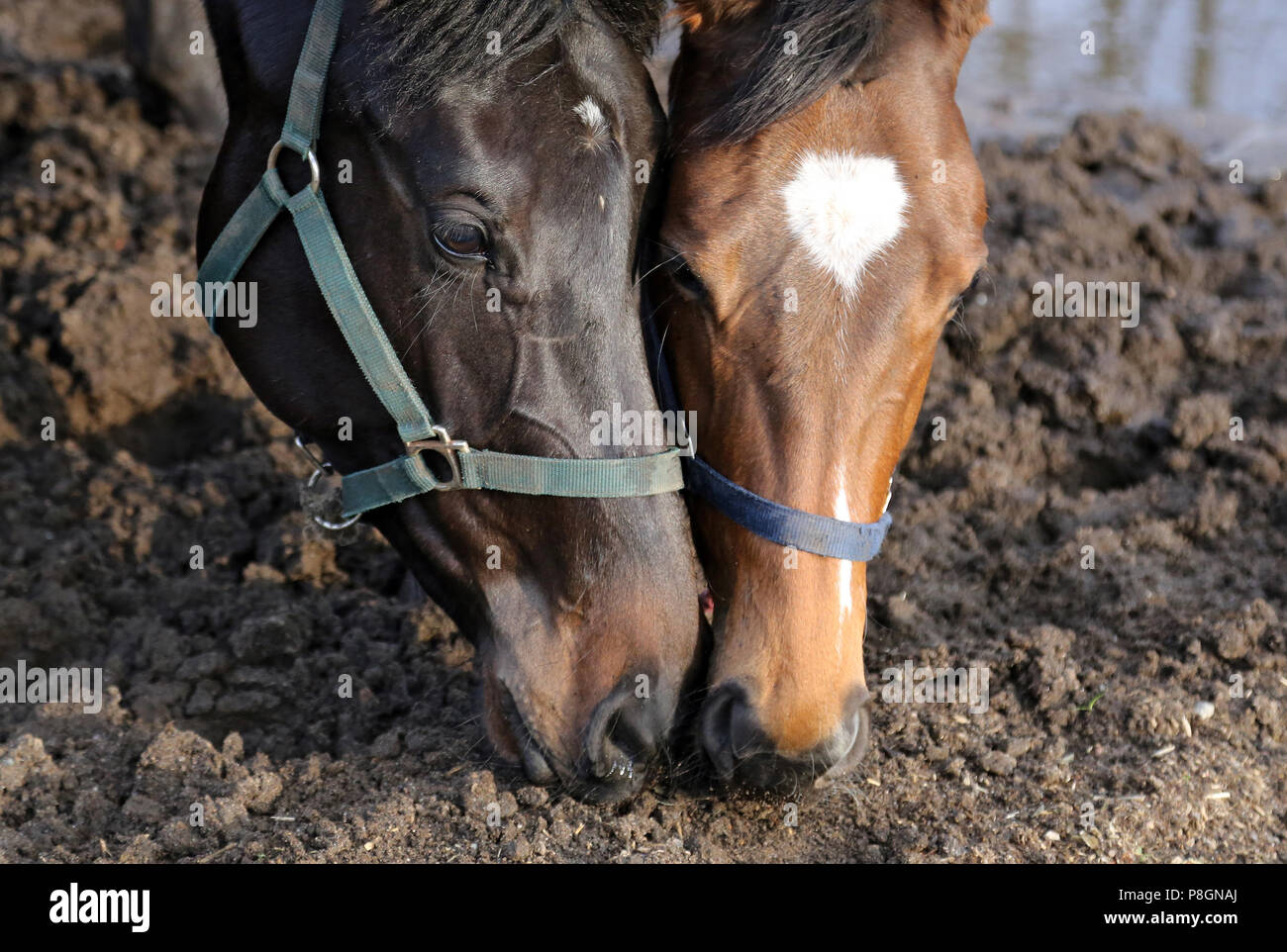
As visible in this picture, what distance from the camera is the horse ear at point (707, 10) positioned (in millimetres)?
2842

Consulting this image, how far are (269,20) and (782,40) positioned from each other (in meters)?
1.16

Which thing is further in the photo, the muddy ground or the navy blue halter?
the muddy ground

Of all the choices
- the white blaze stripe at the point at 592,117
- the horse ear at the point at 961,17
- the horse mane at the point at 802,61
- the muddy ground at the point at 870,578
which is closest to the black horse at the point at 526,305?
the white blaze stripe at the point at 592,117

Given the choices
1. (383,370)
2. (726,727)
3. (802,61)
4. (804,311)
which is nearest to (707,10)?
(802,61)

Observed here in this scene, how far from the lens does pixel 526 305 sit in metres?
2.50

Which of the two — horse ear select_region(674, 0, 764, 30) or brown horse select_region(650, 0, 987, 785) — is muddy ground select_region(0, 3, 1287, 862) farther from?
horse ear select_region(674, 0, 764, 30)

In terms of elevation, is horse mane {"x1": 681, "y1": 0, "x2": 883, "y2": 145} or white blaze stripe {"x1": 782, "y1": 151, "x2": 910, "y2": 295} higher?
horse mane {"x1": 681, "y1": 0, "x2": 883, "y2": 145}

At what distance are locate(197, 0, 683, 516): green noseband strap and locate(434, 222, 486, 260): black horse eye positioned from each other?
0.24 m

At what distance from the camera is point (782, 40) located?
8.64 feet

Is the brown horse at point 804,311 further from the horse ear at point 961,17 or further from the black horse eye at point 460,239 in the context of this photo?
the black horse eye at point 460,239

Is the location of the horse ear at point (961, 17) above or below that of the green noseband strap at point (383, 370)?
above

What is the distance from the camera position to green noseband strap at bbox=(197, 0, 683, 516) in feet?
8.38

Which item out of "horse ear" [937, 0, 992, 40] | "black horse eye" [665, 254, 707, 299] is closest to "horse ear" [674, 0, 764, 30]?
"horse ear" [937, 0, 992, 40]

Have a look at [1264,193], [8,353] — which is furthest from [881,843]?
[1264,193]
